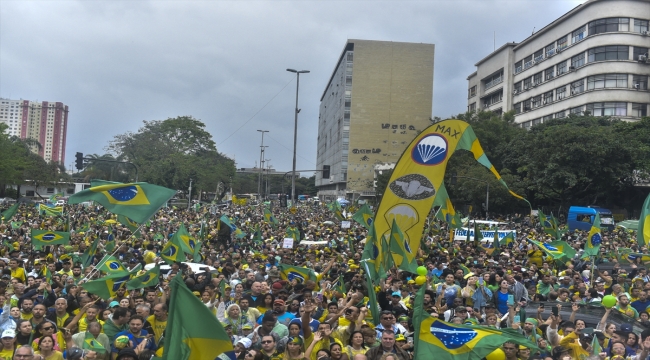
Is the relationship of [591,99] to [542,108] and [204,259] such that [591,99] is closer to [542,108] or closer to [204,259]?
[542,108]

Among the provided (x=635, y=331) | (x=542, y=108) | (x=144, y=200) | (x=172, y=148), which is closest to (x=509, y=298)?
(x=635, y=331)

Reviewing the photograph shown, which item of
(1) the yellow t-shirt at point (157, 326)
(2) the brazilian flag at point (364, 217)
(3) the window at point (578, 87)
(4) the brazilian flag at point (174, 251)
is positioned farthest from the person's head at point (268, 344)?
(3) the window at point (578, 87)

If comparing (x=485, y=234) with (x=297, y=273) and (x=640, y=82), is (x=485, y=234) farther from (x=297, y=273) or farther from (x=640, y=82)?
(x=640, y=82)

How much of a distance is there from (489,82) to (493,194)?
30.2m

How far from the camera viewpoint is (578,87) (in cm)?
5172

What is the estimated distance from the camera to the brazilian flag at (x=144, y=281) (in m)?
8.73

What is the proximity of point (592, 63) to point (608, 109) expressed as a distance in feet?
13.6

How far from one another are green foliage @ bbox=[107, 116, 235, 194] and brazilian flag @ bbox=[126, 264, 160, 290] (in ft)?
162

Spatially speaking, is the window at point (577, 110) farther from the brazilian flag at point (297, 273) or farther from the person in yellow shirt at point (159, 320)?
the person in yellow shirt at point (159, 320)

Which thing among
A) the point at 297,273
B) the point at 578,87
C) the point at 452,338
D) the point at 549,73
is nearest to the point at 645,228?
the point at 297,273

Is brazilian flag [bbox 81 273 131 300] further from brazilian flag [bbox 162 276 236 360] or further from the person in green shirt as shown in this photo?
brazilian flag [bbox 162 276 236 360]

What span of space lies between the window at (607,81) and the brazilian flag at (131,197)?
157 ft

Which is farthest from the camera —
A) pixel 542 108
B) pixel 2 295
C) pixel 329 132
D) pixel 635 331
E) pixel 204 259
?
pixel 329 132

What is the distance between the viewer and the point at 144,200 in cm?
943
